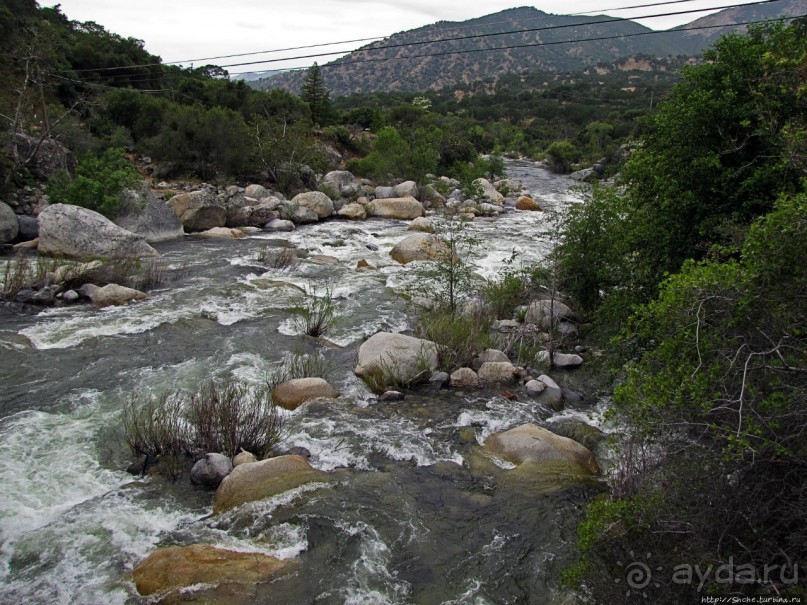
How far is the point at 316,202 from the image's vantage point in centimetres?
2231

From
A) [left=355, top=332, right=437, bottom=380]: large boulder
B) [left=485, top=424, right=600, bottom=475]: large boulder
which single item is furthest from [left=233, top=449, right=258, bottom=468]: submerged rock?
[left=485, top=424, right=600, bottom=475]: large boulder

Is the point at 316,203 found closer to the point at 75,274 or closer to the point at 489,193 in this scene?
the point at 489,193

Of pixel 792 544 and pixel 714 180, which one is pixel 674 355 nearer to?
pixel 792 544

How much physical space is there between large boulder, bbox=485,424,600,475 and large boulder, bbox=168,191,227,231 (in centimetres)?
1534

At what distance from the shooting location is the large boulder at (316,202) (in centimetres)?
2220

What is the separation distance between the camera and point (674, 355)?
13.4 feet

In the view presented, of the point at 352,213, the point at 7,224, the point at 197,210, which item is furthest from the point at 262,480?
the point at 352,213

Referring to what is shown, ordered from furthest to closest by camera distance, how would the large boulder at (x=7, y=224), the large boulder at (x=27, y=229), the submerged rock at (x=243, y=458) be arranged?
1. the large boulder at (x=27, y=229)
2. the large boulder at (x=7, y=224)
3. the submerged rock at (x=243, y=458)

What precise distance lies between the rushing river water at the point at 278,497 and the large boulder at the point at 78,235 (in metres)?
3.37

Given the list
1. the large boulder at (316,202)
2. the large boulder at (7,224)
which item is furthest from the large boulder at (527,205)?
the large boulder at (7,224)

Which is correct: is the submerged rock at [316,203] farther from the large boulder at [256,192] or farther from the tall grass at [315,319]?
the tall grass at [315,319]

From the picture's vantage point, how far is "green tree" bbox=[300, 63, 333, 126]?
135 feet

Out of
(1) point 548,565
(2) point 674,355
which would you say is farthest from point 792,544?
(1) point 548,565

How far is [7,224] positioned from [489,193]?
20.3 meters
